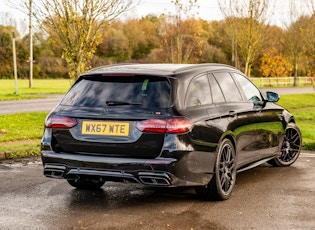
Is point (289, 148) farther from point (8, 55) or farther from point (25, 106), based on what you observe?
point (8, 55)

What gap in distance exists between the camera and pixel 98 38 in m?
15.5

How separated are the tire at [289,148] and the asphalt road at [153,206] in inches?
28.5

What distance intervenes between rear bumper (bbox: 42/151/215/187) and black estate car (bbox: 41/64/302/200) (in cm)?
1

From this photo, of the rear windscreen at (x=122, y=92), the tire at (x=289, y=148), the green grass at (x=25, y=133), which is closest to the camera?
the rear windscreen at (x=122, y=92)

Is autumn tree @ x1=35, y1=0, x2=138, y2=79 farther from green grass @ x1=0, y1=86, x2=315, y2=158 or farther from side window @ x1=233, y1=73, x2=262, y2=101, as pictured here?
side window @ x1=233, y1=73, x2=262, y2=101

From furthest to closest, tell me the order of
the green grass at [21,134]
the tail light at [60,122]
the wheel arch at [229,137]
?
the green grass at [21,134]
the wheel arch at [229,137]
the tail light at [60,122]

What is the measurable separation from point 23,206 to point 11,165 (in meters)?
2.94

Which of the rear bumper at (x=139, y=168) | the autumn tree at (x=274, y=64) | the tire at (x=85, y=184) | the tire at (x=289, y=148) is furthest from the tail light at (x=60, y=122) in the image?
the autumn tree at (x=274, y=64)

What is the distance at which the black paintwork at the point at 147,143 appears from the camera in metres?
5.80

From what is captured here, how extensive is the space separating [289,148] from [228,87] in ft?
7.66

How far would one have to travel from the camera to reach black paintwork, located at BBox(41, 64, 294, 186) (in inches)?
229

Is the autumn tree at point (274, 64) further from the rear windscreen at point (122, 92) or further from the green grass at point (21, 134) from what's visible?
the rear windscreen at point (122, 92)

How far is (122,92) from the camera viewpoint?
20.2ft

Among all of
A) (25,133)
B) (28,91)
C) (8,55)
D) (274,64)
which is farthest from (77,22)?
(8,55)
